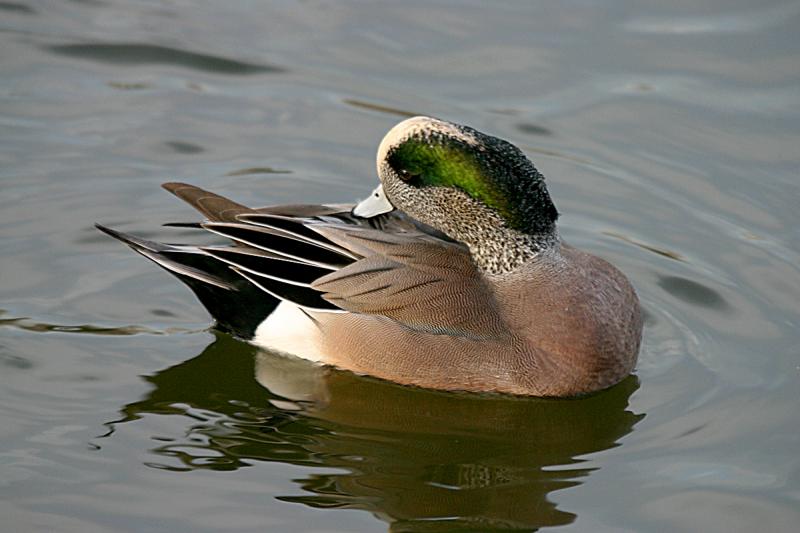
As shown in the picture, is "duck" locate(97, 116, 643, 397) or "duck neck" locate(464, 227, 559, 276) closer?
"duck" locate(97, 116, 643, 397)

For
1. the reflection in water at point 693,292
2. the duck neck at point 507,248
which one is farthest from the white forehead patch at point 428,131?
the reflection in water at point 693,292

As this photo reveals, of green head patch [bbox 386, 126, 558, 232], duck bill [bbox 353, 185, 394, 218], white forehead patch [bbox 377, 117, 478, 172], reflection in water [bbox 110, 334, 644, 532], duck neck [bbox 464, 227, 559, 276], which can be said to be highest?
white forehead patch [bbox 377, 117, 478, 172]

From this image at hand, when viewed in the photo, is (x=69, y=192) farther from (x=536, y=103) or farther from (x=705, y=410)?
(x=705, y=410)

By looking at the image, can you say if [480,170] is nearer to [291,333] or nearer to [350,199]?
[291,333]

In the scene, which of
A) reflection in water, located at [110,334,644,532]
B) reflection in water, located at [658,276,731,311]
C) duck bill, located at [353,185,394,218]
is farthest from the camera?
reflection in water, located at [658,276,731,311]

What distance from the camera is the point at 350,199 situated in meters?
7.45

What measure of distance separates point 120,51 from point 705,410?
15.2ft

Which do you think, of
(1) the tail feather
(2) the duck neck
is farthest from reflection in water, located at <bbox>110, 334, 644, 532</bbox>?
(2) the duck neck

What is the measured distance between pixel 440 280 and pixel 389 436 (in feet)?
2.32

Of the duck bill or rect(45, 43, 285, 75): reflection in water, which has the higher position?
Result: rect(45, 43, 285, 75): reflection in water

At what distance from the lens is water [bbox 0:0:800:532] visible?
5246mm

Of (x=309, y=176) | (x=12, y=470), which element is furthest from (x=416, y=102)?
(x=12, y=470)

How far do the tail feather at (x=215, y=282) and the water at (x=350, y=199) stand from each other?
25 centimetres

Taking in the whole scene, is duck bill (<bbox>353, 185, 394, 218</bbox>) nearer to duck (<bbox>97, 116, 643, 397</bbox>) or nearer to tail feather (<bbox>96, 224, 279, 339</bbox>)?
duck (<bbox>97, 116, 643, 397</bbox>)
